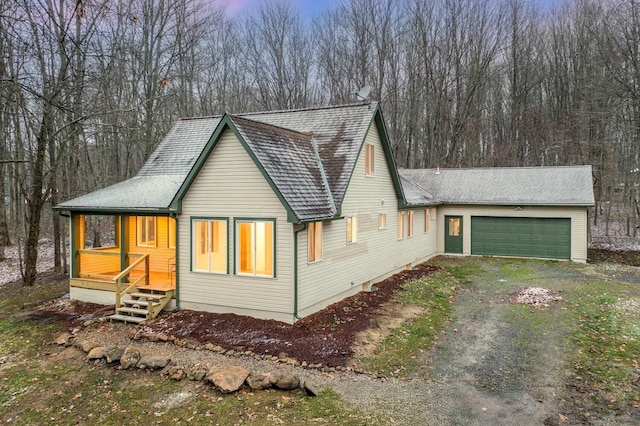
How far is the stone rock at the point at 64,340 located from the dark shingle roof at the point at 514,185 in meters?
18.2

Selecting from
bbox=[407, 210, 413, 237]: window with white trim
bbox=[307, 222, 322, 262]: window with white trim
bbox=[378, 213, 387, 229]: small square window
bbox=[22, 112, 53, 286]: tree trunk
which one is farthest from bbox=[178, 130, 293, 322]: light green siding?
bbox=[407, 210, 413, 237]: window with white trim

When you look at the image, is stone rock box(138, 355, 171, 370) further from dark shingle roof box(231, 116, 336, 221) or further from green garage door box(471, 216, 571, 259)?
green garage door box(471, 216, 571, 259)

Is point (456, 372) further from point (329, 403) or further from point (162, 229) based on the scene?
point (162, 229)

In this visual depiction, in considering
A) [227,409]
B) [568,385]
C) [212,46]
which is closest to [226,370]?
[227,409]

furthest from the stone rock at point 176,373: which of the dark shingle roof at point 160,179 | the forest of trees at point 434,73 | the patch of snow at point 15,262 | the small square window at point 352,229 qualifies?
the forest of trees at point 434,73

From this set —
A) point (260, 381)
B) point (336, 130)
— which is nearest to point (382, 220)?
point (336, 130)

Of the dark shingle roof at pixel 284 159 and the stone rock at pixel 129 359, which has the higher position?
the dark shingle roof at pixel 284 159

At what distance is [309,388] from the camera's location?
7.16 metres

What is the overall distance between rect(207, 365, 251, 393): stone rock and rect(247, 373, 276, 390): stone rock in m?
0.14

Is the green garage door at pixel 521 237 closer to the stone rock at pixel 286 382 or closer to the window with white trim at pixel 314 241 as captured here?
the window with white trim at pixel 314 241

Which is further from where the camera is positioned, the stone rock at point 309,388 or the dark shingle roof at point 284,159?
the dark shingle roof at point 284,159

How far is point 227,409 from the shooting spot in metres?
6.75

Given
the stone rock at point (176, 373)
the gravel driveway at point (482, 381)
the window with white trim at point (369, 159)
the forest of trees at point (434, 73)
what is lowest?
the gravel driveway at point (482, 381)

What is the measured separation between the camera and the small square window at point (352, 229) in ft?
43.5
